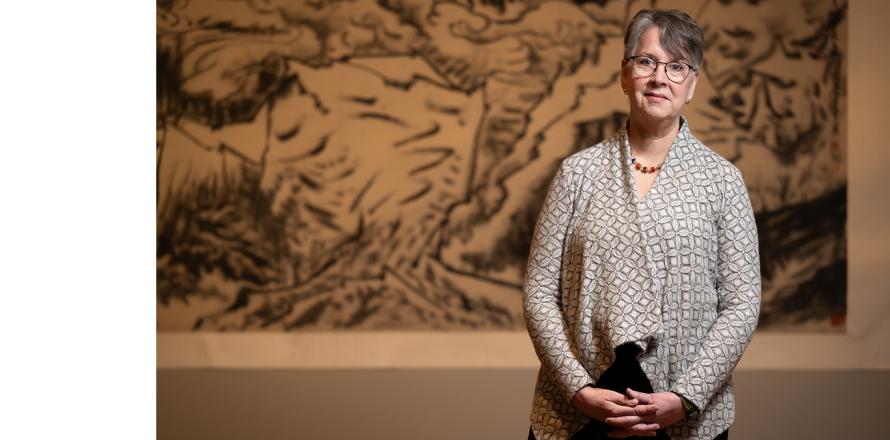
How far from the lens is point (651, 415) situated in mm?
2086

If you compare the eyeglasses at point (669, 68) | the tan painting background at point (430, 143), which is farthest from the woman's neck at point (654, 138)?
the tan painting background at point (430, 143)

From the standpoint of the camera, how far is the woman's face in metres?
2.17

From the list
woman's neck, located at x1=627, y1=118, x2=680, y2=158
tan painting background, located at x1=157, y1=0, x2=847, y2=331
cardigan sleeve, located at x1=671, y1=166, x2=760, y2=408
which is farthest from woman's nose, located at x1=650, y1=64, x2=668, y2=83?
tan painting background, located at x1=157, y1=0, x2=847, y2=331

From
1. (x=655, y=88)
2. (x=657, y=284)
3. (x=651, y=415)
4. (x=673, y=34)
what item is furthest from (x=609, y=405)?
(x=673, y=34)

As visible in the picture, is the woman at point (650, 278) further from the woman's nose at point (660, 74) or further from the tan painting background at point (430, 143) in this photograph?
the tan painting background at point (430, 143)

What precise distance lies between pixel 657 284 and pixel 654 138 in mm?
345

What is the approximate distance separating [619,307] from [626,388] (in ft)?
0.57

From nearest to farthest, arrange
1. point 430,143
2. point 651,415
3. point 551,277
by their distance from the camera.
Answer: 1. point 651,415
2. point 551,277
3. point 430,143

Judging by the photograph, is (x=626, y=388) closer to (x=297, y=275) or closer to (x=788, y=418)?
(x=788, y=418)

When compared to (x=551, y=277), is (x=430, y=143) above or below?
above

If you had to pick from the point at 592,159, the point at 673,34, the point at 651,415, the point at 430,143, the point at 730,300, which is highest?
the point at 673,34

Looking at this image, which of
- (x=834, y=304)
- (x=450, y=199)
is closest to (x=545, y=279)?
(x=450, y=199)

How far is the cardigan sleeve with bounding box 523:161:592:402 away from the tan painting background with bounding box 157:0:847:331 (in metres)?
2.99

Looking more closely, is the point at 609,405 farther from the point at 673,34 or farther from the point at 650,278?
the point at 673,34
